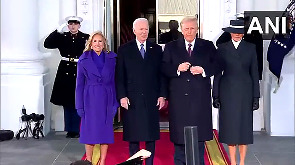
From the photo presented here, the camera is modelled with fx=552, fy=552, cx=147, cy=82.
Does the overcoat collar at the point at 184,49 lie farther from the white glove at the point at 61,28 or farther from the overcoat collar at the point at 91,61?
the white glove at the point at 61,28

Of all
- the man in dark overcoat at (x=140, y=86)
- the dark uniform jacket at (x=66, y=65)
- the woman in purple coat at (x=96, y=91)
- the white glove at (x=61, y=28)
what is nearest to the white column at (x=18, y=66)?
the dark uniform jacket at (x=66, y=65)

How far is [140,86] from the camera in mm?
5340

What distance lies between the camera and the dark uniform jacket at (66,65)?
7.75 meters

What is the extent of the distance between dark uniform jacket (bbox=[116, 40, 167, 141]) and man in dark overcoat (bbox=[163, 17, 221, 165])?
119 millimetres

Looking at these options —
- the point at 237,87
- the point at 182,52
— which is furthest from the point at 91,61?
the point at 237,87

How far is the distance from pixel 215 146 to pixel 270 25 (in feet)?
7.91

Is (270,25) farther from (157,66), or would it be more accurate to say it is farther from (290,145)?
(157,66)

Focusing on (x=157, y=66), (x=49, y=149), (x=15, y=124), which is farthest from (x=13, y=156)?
(x=157, y=66)

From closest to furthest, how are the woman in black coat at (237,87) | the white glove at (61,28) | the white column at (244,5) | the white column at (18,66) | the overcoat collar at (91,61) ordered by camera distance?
the overcoat collar at (91,61), the woman in black coat at (237,87), the white glove at (61,28), the white column at (18,66), the white column at (244,5)

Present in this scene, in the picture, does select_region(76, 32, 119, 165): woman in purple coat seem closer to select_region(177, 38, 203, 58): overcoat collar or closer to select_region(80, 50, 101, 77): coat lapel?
select_region(80, 50, 101, 77): coat lapel

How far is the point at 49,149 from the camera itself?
7.25m

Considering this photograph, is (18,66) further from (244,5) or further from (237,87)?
(237,87)

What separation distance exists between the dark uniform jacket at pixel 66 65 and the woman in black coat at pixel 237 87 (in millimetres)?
2687

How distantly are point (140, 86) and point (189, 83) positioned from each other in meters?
0.47
